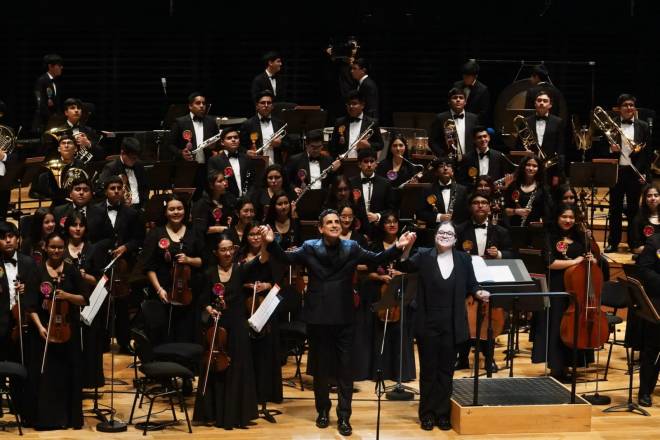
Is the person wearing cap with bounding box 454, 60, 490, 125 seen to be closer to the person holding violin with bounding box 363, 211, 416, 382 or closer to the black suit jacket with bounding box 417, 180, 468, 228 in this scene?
the black suit jacket with bounding box 417, 180, 468, 228

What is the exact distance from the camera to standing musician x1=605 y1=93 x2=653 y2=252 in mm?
12082

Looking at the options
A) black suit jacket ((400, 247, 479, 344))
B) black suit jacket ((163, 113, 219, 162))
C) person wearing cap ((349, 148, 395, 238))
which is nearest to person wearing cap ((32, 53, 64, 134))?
black suit jacket ((163, 113, 219, 162))

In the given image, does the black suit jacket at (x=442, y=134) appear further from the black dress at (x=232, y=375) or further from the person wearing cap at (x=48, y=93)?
the person wearing cap at (x=48, y=93)

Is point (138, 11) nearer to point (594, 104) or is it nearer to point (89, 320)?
point (594, 104)

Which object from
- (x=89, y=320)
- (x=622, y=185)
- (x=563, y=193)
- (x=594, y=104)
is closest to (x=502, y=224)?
(x=563, y=193)

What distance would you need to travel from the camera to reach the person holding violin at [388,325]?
952 centimetres

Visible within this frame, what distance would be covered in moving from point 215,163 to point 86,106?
228 centimetres

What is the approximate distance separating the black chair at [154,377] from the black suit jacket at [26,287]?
2.78ft

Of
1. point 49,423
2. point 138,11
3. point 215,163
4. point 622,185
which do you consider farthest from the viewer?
point 138,11

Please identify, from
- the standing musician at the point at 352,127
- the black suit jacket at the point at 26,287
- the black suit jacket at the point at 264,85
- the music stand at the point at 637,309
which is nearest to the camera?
the black suit jacket at the point at 26,287

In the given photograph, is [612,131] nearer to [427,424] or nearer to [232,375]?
[427,424]

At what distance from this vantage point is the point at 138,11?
49.4ft

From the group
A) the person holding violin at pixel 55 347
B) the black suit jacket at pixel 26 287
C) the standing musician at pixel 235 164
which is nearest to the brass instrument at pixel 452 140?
the standing musician at pixel 235 164

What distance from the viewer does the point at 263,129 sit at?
1202 centimetres
